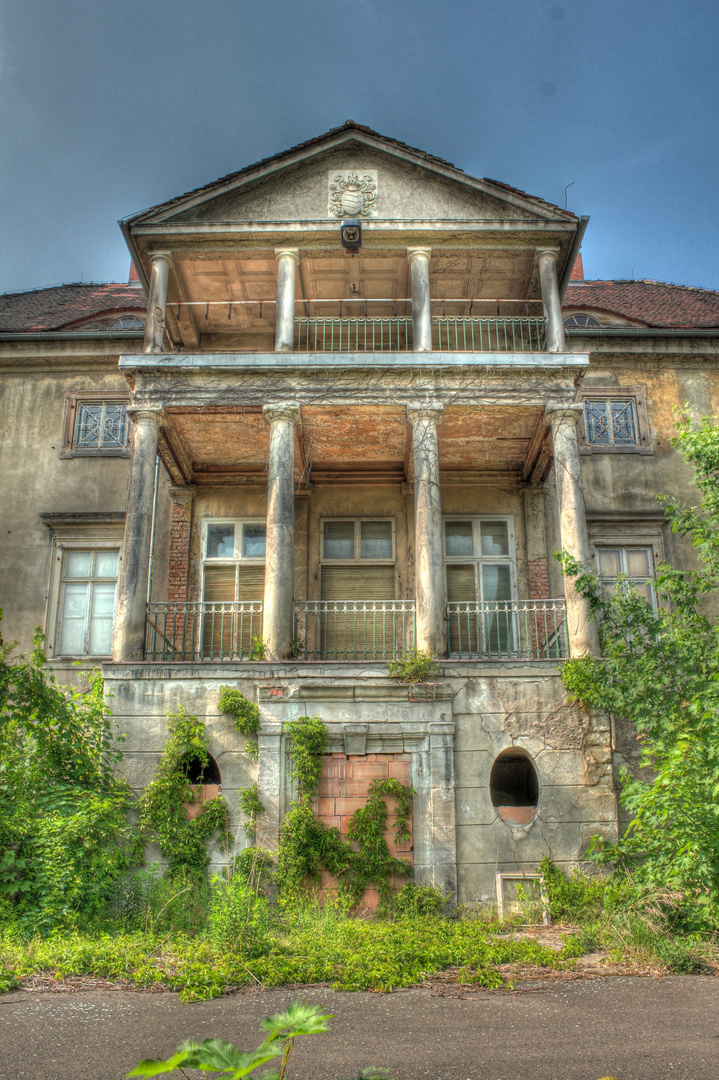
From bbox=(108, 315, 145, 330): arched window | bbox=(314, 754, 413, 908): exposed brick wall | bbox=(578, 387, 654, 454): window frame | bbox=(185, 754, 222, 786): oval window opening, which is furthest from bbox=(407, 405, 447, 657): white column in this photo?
bbox=(108, 315, 145, 330): arched window

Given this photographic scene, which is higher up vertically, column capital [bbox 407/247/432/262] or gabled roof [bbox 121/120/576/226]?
gabled roof [bbox 121/120/576/226]

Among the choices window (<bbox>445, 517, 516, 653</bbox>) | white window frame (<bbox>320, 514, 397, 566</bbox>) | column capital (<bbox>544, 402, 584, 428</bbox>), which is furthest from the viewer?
white window frame (<bbox>320, 514, 397, 566</bbox>)

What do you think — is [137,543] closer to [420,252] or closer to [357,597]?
[357,597]

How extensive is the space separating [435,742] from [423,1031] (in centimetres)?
459

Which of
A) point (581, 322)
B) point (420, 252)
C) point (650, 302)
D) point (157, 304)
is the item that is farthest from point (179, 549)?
point (650, 302)

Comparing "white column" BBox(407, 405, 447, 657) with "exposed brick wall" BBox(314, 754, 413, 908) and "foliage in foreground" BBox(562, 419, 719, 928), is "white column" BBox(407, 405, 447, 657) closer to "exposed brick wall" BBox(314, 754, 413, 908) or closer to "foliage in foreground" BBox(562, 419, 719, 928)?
"exposed brick wall" BBox(314, 754, 413, 908)

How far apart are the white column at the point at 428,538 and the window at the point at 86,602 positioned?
5.93m

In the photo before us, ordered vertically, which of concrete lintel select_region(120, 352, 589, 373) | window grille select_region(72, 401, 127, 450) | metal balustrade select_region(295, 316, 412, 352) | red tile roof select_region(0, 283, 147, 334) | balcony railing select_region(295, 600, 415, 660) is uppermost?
red tile roof select_region(0, 283, 147, 334)

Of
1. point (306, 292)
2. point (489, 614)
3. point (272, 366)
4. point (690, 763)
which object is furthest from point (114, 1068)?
point (306, 292)

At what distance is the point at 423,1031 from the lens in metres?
6.13

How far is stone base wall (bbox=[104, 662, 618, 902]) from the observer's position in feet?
33.6

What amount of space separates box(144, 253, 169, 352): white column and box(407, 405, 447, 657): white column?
4.02 m

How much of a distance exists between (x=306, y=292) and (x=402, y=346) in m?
1.93

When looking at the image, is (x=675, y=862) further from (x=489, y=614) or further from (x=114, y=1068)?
(x=489, y=614)
